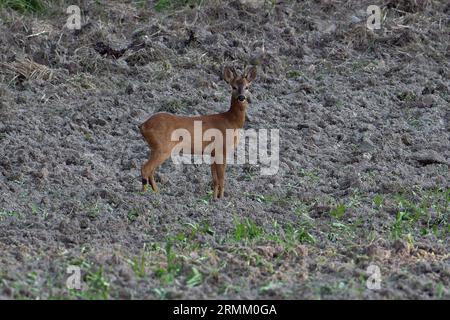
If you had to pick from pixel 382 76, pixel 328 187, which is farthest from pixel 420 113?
pixel 328 187

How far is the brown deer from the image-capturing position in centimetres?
1076

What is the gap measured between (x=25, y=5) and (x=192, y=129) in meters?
5.82

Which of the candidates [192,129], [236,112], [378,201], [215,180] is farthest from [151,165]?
[378,201]

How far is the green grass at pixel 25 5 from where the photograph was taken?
15.8m

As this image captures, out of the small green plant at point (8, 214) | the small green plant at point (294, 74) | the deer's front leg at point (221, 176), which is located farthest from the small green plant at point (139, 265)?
the small green plant at point (294, 74)

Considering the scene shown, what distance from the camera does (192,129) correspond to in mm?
10859

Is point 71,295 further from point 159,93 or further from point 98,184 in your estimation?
point 159,93

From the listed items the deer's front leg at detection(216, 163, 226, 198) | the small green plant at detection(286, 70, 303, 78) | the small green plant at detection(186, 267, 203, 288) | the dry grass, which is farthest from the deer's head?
the dry grass

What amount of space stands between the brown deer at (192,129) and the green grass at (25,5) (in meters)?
5.40

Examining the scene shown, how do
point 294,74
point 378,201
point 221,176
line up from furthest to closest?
1. point 294,74
2. point 221,176
3. point 378,201

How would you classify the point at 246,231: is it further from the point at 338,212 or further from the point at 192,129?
the point at 192,129

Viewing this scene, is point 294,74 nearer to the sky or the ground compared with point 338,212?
nearer to the sky

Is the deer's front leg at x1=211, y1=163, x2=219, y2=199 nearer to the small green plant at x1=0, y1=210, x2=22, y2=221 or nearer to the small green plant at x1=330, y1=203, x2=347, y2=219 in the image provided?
the small green plant at x1=330, y1=203, x2=347, y2=219

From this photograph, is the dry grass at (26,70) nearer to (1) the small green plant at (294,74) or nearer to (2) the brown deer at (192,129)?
(1) the small green plant at (294,74)
